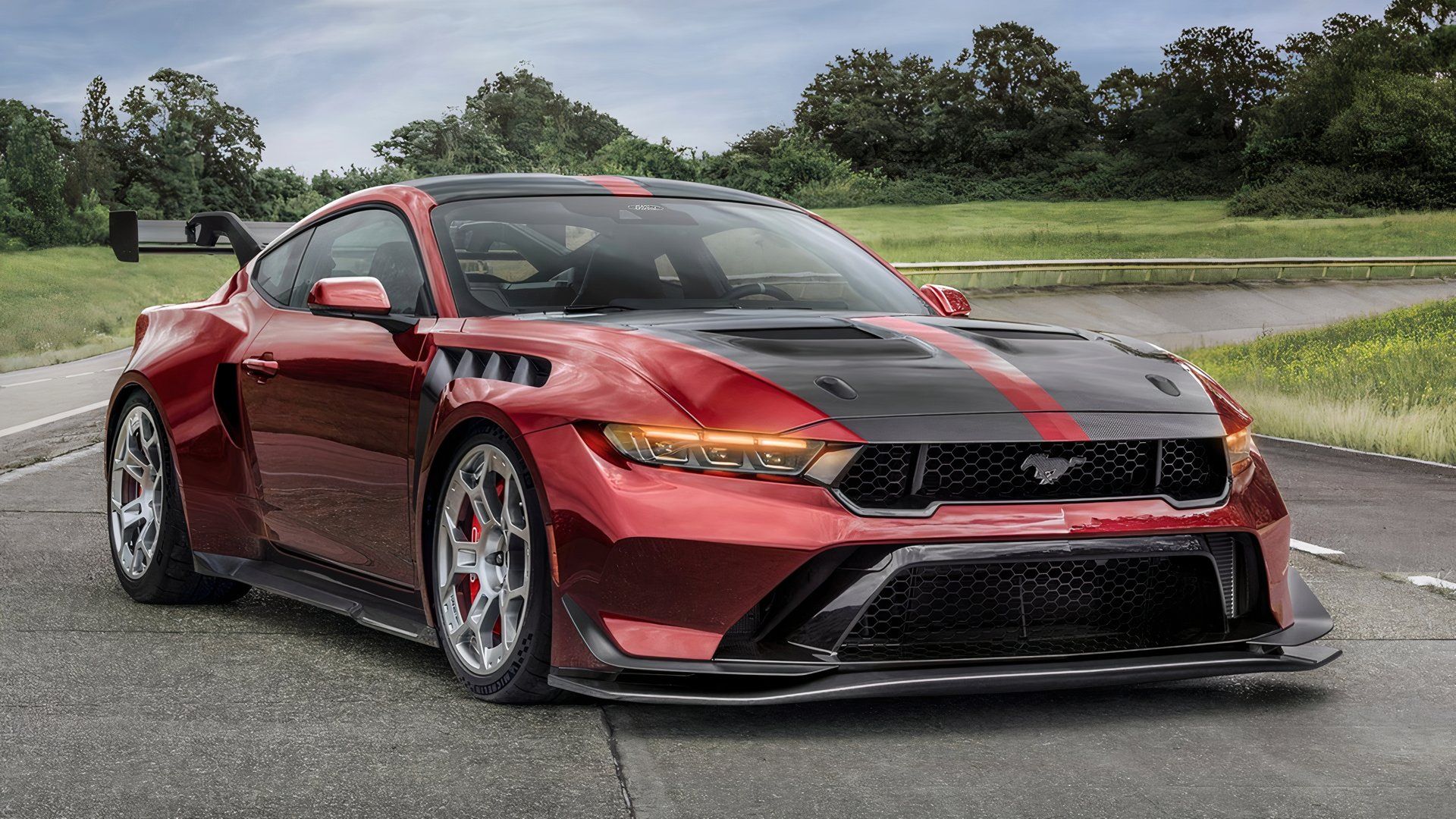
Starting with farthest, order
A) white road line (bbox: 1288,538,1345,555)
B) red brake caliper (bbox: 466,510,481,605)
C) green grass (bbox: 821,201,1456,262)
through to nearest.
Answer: green grass (bbox: 821,201,1456,262) < white road line (bbox: 1288,538,1345,555) < red brake caliper (bbox: 466,510,481,605)

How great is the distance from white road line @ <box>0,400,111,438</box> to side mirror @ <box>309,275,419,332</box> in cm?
913

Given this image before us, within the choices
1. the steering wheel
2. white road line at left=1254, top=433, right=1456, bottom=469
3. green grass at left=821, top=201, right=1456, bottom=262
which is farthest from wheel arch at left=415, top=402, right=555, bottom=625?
green grass at left=821, top=201, right=1456, bottom=262

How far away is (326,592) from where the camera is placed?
5270 mm

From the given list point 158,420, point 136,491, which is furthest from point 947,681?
point 136,491

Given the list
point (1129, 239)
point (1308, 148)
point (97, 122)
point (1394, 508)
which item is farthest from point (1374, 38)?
point (97, 122)

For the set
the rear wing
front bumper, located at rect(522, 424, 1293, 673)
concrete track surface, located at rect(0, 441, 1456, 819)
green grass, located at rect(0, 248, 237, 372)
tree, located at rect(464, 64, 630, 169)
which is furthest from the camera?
tree, located at rect(464, 64, 630, 169)

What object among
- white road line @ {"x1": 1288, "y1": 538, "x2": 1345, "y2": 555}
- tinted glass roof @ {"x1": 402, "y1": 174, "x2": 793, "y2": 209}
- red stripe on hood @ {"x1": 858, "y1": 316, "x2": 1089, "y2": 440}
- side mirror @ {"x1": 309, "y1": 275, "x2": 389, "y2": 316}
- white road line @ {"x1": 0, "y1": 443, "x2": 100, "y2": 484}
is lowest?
white road line @ {"x1": 0, "y1": 443, "x2": 100, "y2": 484}

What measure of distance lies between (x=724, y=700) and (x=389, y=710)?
97 centimetres

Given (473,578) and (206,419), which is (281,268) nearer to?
(206,419)

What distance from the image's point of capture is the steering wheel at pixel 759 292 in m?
5.43

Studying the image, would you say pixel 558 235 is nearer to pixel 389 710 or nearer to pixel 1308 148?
pixel 389 710

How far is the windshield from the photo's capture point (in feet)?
16.8

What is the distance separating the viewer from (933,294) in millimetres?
5898

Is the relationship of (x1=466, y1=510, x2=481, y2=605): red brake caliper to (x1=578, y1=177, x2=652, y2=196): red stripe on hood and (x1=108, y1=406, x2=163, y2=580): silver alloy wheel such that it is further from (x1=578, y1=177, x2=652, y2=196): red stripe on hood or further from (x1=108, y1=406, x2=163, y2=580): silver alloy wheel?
(x1=108, y1=406, x2=163, y2=580): silver alloy wheel
